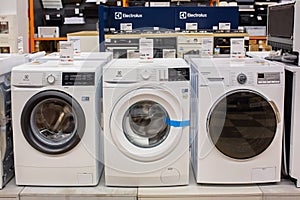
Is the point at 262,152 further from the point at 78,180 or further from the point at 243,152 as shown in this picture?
the point at 78,180

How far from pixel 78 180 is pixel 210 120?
1032 millimetres

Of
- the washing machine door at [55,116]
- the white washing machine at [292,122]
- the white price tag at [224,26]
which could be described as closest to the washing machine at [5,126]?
the washing machine door at [55,116]

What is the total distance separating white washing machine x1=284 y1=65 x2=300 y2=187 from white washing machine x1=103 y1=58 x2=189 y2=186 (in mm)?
740

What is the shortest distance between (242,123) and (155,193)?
0.78m

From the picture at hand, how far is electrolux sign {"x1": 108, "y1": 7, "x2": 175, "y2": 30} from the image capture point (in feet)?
24.7

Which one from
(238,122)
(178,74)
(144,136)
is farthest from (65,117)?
(238,122)

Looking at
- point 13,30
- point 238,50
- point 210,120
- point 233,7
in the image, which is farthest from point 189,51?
point 210,120

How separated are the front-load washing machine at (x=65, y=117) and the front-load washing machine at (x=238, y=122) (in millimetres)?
745

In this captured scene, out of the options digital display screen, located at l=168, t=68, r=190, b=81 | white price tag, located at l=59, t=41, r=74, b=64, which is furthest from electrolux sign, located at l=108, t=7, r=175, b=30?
digital display screen, located at l=168, t=68, r=190, b=81

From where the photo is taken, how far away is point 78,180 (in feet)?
9.95

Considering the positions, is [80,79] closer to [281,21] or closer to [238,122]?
[238,122]

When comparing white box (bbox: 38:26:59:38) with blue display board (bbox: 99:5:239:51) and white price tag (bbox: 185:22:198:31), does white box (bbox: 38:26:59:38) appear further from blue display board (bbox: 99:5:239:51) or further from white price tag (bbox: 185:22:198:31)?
white price tag (bbox: 185:22:198:31)

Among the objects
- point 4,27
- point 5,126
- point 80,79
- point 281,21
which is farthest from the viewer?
point 4,27

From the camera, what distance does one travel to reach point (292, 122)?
2.99 meters
